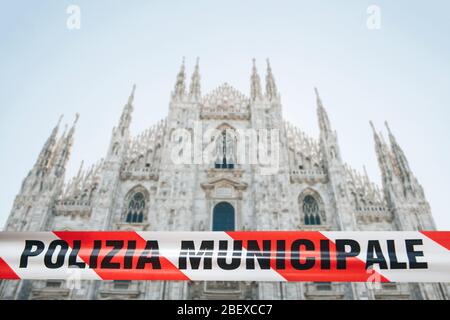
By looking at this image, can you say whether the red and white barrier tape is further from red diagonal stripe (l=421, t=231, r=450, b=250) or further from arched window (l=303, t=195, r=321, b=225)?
arched window (l=303, t=195, r=321, b=225)

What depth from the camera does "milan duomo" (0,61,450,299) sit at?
15969 mm

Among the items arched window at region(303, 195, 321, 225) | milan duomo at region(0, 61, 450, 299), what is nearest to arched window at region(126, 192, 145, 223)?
milan duomo at region(0, 61, 450, 299)

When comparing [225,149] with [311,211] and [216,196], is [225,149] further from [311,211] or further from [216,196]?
[311,211]

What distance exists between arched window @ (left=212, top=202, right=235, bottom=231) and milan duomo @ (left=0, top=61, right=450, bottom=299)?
0.21 feet

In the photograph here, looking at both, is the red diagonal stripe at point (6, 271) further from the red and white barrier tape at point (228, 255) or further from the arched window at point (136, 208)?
the arched window at point (136, 208)

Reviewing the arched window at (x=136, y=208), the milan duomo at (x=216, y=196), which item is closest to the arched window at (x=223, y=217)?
the milan duomo at (x=216, y=196)

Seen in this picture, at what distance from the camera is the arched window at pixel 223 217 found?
61.4 feet

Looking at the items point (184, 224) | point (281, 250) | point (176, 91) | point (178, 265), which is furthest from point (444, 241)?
point (176, 91)

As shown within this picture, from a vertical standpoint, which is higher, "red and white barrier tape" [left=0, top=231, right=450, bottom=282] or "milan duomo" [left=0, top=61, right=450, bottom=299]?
"milan duomo" [left=0, top=61, right=450, bottom=299]

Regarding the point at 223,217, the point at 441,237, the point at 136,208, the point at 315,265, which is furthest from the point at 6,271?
the point at 136,208

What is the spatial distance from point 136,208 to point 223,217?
5565 millimetres

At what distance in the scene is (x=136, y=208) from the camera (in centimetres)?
1952
